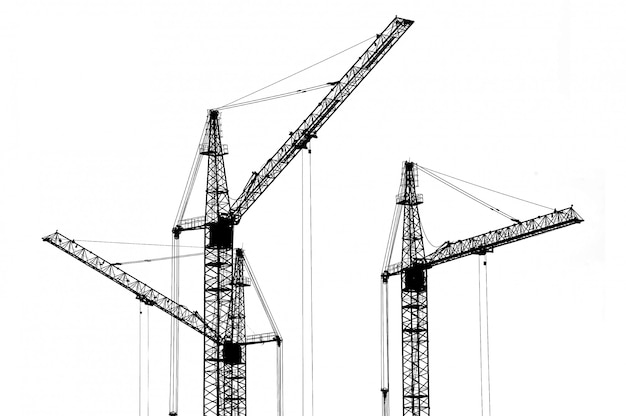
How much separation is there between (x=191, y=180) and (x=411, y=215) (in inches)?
550

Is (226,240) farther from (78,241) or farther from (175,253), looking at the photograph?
(78,241)

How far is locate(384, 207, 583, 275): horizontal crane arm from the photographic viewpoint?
254 feet

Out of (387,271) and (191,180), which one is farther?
(387,271)

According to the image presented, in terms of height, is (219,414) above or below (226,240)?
below

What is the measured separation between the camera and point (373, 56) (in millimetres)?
75688

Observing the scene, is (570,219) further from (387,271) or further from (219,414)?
(219,414)

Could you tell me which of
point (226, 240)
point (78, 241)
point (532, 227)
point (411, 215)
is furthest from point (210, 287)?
point (532, 227)

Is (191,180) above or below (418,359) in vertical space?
above

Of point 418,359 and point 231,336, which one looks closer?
point 231,336

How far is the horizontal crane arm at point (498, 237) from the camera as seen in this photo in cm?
7750

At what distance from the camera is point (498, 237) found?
79.7m

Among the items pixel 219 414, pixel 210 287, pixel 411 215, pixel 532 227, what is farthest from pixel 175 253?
pixel 532 227

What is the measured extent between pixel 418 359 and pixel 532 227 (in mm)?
10632

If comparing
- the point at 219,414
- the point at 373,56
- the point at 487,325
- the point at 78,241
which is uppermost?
the point at 373,56
